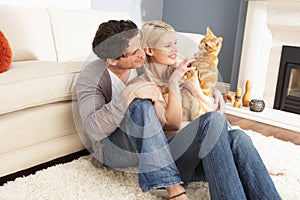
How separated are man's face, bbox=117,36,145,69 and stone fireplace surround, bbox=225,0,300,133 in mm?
1669

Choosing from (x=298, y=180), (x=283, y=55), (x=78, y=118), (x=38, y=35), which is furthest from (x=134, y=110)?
(x=283, y=55)

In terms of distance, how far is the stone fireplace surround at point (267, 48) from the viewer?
264 cm

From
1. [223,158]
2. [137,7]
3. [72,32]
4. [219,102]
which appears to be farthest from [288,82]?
[223,158]

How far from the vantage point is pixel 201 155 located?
119 cm

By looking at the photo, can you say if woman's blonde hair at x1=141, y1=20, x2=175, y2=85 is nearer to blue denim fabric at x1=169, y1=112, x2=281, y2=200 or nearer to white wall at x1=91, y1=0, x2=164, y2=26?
blue denim fabric at x1=169, y1=112, x2=281, y2=200

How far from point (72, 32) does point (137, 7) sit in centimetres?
137

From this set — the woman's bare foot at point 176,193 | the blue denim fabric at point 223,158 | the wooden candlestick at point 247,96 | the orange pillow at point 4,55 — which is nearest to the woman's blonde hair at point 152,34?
the blue denim fabric at point 223,158

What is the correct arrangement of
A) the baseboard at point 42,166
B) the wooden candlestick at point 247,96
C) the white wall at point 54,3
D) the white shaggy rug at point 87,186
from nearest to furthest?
the white shaggy rug at point 87,186 < the baseboard at point 42,166 < the white wall at point 54,3 < the wooden candlestick at point 247,96

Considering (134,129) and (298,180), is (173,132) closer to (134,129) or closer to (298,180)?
(134,129)

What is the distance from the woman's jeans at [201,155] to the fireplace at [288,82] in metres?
1.86

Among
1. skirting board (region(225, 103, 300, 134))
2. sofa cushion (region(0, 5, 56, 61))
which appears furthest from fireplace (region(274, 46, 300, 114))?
sofa cushion (region(0, 5, 56, 61))

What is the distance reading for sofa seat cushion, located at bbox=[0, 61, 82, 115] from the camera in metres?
1.38

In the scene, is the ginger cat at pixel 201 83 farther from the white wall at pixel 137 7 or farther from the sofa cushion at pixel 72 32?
the white wall at pixel 137 7

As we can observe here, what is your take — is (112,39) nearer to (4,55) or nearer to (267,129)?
(4,55)
